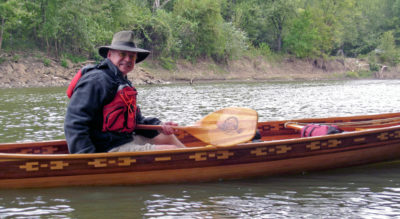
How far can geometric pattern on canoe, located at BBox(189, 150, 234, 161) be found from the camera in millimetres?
5461

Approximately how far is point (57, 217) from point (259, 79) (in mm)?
38188

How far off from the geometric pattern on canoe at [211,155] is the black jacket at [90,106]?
1.11 m

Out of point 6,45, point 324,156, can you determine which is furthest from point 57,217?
point 6,45

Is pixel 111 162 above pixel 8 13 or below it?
below

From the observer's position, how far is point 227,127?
578 centimetres

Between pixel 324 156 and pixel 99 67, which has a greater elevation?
pixel 99 67

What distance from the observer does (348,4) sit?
53.8 m

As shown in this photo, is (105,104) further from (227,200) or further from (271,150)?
(271,150)

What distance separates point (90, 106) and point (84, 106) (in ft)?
0.22

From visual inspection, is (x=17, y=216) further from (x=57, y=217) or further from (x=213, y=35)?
(x=213, y=35)

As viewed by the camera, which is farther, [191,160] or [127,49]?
[191,160]

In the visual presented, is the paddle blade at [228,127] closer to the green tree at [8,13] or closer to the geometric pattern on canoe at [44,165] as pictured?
the geometric pattern on canoe at [44,165]

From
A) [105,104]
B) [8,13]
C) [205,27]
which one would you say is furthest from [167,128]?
[205,27]

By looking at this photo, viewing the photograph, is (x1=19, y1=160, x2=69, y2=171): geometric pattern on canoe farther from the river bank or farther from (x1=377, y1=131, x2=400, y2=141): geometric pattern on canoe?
the river bank
